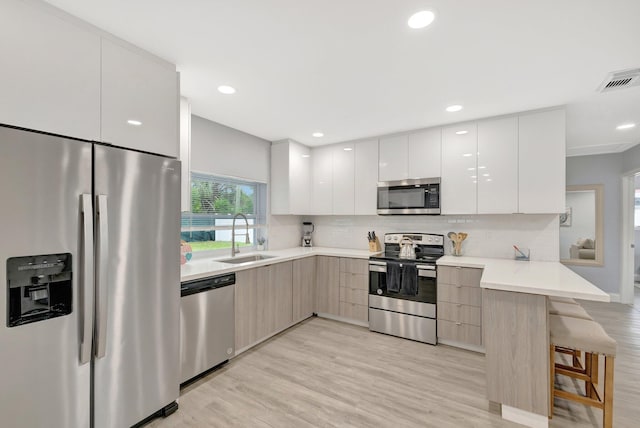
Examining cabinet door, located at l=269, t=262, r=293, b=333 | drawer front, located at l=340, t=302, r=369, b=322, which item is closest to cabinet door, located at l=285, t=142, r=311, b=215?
cabinet door, located at l=269, t=262, r=293, b=333

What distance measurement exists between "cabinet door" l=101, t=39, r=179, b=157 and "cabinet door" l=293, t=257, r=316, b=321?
7.02 ft

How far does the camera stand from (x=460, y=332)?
3.06 m

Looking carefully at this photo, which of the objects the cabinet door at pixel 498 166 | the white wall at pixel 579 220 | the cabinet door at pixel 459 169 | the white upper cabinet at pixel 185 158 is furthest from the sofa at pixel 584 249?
the white upper cabinet at pixel 185 158

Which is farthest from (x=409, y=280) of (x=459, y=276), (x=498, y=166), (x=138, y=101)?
(x=138, y=101)

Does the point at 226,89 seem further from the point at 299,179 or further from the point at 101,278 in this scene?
the point at 299,179

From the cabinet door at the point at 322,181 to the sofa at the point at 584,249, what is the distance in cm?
474

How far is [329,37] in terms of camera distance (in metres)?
1.81

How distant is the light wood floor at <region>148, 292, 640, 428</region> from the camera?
197cm

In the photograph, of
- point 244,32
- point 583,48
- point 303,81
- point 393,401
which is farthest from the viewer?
point 303,81

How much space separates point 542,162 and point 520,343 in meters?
1.98

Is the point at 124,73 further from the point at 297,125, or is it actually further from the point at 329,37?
the point at 297,125

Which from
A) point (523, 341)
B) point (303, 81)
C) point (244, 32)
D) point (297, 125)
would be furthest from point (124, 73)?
point (523, 341)

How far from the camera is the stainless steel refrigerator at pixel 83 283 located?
136 cm

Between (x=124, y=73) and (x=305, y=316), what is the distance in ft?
10.6
